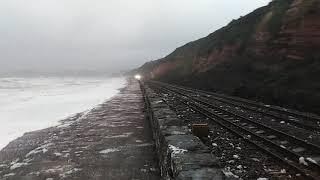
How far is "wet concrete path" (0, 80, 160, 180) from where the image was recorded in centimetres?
1013

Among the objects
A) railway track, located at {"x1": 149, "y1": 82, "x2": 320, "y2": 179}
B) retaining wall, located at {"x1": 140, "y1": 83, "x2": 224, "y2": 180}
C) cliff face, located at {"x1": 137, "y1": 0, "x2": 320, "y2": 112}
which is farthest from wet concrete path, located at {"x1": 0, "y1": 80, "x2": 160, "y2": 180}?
cliff face, located at {"x1": 137, "y1": 0, "x2": 320, "y2": 112}

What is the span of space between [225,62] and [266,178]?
4432 centimetres

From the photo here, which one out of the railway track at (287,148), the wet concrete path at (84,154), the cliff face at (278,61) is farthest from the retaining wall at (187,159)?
the cliff face at (278,61)

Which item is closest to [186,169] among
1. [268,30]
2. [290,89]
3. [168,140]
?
[168,140]

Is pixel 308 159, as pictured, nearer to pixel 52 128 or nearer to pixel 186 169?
pixel 186 169

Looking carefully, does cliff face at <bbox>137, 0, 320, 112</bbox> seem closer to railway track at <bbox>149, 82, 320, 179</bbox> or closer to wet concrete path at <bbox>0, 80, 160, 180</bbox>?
railway track at <bbox>149, 82, 320, 179</bbox>

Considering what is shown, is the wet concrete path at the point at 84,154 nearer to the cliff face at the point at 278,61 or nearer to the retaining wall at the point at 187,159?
the retaining wall at the point at 187,159

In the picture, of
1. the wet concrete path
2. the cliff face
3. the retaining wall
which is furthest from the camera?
the cliff face

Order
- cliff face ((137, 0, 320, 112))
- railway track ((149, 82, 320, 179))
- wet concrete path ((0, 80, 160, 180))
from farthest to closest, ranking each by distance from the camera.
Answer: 1. cliff face ((137, 0, 320, 112))
2. wet concrete path ((0, 80, 160, 180))
3. railway track ((149, 82, 320, 179))

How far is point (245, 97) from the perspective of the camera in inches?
1244

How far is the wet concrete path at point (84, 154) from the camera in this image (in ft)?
33.2

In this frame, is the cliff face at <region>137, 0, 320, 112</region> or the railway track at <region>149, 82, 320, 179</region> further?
the cliff face at <region>137, 0, 320, 112</region>

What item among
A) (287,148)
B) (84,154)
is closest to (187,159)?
(287,148)

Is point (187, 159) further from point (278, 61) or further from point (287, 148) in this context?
point (278, 61)
